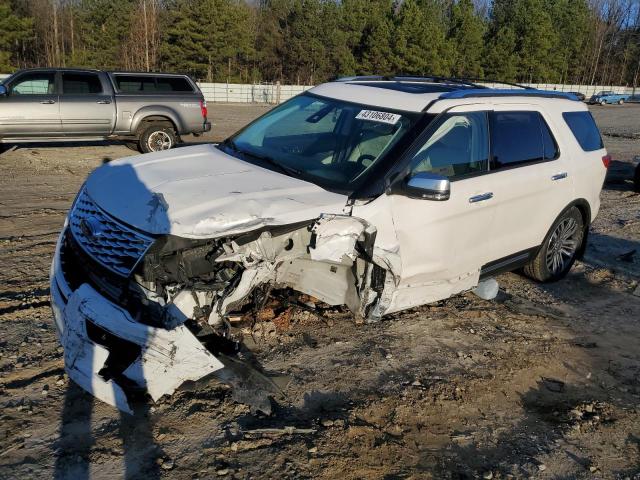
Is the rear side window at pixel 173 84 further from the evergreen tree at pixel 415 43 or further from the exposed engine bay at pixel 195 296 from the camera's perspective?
the evergreen tree at pixel 415 43

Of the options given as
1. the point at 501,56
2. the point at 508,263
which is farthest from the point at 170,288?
the point at 501,56

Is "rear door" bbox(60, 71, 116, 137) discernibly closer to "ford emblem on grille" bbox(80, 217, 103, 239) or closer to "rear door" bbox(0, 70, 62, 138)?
"rear door" bbox(0, 70, 62, 138)

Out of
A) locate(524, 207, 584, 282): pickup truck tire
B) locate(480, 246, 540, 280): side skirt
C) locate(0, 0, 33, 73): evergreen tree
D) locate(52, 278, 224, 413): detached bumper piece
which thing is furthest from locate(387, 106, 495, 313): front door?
locate(0, 0, 33, 73): evergreen tree

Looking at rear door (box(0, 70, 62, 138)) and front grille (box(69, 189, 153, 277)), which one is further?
rear door (box(0, 70, 62, 138))

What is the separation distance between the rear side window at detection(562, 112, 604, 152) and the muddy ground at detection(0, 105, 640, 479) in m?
1.54

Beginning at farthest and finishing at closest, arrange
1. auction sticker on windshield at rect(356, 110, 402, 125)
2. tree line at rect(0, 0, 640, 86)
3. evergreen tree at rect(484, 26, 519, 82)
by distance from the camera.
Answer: evergreen tree at rect(484, 26, 519, 82), tree line at rect(0, 0, 640, 86), auction sticker on windshield at rect(356, 110, 402, 125)

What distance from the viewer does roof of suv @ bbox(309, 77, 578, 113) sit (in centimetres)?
431

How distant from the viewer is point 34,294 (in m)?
4.76

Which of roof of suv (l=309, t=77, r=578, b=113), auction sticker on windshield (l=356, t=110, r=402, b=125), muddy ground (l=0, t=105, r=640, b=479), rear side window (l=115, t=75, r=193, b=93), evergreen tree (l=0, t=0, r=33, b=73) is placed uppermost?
evergreen tree (l=0, t=0, r=33, b=73)

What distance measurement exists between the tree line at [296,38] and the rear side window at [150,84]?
32.6 metres

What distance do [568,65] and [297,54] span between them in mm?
39595

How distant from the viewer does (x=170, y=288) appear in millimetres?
3197

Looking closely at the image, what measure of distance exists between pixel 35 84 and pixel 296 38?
149 feet

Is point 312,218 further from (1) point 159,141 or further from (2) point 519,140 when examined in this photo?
(1) point 159,141
